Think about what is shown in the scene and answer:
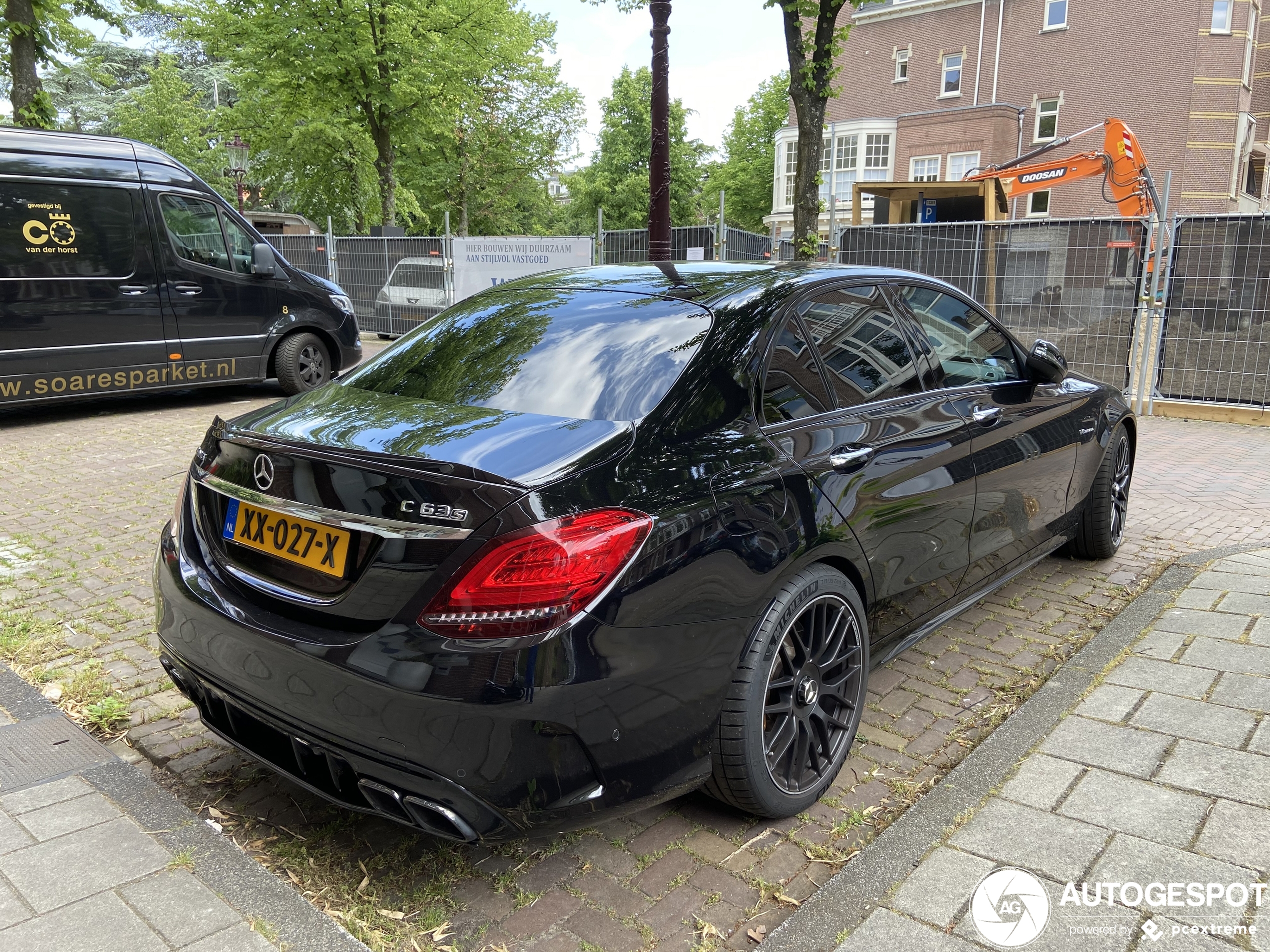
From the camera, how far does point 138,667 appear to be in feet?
12.0

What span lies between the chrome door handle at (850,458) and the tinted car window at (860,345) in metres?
0.17

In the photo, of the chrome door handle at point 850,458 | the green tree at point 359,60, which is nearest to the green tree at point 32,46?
the green tree at point 359,60

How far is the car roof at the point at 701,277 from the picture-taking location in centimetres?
305

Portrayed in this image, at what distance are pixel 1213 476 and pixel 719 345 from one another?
20.1 feet

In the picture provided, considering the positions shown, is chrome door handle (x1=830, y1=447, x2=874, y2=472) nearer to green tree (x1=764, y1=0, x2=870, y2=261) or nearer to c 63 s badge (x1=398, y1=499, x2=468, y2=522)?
c 63 s badge (x1=398, y1=499, x2=468, y2=522)

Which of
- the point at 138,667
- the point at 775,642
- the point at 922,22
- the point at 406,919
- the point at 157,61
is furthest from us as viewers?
the point at 157,61

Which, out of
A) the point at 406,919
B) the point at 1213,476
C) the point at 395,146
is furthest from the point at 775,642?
the point at 395,146

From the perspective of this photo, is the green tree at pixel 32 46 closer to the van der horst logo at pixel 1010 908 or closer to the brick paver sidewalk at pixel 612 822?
the brick paver sidewalk at pixel 612 822

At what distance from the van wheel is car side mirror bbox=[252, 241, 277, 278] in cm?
81

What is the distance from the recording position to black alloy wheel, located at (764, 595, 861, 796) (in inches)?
101

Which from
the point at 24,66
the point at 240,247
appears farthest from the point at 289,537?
the point at 24,66

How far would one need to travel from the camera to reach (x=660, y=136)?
8.86 meters

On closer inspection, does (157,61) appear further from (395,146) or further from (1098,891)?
(1098,891)

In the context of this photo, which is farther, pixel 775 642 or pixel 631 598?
pixel 775 642
